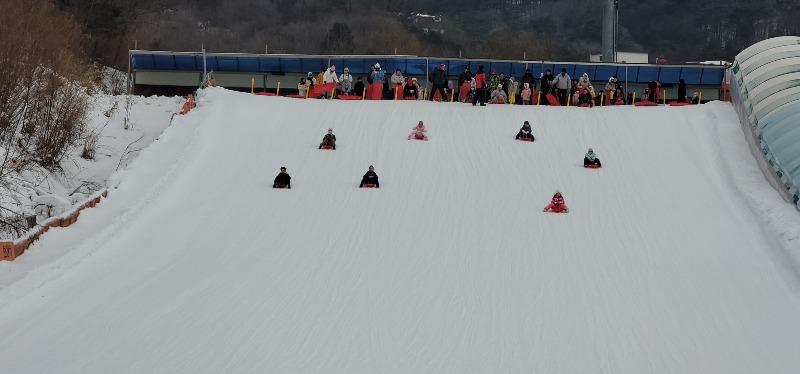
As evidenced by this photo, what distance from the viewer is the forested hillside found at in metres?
71.8

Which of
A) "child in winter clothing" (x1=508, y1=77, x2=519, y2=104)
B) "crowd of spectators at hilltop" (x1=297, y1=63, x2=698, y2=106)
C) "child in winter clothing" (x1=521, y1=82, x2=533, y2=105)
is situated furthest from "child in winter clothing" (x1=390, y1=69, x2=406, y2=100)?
"child in winter clothing" (x1=521, y1=82, x2=533, y2=105)

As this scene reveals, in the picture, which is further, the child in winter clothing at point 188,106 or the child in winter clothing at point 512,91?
the child in winter clothing at point 512,91

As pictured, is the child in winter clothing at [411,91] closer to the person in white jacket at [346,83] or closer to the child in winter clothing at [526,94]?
the person in white jacket at [346,83]

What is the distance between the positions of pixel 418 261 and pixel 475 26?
7124cm

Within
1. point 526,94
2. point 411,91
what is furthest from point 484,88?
point 411,91

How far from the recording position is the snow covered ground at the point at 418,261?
1405cm

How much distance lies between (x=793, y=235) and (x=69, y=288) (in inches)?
439

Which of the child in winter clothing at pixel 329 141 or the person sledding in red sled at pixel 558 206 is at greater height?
the child in winter clothing at pixel 329 141

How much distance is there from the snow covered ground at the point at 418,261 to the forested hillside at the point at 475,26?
42.6m

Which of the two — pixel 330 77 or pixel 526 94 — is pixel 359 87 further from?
pixel 526 94

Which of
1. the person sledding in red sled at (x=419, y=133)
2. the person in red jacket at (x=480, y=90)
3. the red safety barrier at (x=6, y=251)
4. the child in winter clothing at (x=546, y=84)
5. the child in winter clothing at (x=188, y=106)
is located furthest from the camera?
the child in winter clothing at (x=546, y=84)

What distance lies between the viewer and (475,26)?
288ft

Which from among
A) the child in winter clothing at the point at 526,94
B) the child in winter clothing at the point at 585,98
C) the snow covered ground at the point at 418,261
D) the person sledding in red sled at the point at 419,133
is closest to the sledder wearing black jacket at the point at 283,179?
the snow covered ground at the point at 418,261

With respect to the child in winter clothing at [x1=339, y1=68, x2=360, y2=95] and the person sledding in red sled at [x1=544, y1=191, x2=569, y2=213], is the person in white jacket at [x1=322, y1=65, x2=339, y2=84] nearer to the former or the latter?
the child in winter clothing at [x1=339, y1=68, x2=360, y2=95]
